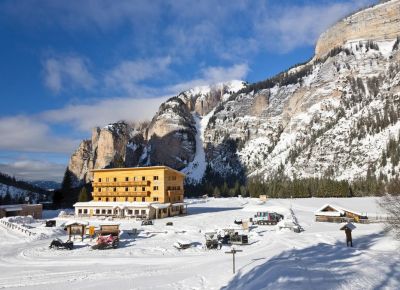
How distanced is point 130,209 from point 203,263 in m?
42.1

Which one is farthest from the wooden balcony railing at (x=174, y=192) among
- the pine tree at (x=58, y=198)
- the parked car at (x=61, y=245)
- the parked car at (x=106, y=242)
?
the pine tree at (x=58, y=198)

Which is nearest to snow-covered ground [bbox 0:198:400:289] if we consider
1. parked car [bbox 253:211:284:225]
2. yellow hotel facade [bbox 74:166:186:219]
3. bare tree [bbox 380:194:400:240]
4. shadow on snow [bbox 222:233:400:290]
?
shadow on snow [bbox 222:233:400:290]

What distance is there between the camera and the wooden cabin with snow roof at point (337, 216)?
54.2m

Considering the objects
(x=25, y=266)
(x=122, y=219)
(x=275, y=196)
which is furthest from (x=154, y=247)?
(x=275, y=196)

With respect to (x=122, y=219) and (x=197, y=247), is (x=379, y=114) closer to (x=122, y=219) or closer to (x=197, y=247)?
(x=122, y=219)

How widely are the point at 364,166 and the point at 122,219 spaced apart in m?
130

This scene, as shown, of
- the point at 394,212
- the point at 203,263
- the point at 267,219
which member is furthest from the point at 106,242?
the point at 394,212

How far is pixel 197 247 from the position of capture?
117ft

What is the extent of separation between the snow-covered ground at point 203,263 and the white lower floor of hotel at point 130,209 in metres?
21.1

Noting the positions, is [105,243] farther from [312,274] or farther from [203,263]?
[312,274]

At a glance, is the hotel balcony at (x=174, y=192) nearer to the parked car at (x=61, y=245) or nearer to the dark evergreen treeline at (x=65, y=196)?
the dark evergreen treeline at (x=65, y=196)

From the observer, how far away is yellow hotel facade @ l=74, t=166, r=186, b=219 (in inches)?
2680

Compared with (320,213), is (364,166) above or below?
above

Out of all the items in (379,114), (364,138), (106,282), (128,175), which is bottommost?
(106,282)
